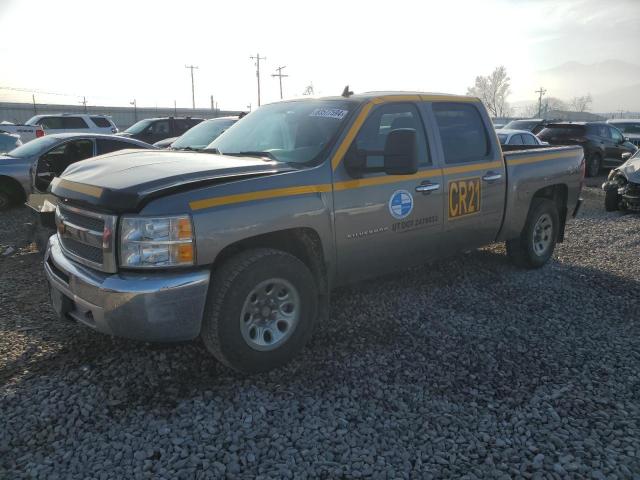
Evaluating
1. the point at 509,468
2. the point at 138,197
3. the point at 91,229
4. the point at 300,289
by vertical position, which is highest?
the point at 138,197

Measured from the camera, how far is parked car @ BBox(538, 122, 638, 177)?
15.9 m

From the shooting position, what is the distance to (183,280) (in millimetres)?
2922

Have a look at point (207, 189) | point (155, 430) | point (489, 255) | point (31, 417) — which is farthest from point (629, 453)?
point (489, 255)

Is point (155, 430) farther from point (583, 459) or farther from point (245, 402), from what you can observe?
point (583, 459)

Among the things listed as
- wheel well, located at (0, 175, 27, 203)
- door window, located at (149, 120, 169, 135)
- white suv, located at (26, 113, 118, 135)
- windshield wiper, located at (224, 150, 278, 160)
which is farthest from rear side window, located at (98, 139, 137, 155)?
white suv, located at (26, 113, 118, 135)

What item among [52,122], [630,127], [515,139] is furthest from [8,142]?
[630,127]

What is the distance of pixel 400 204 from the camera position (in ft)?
13.3

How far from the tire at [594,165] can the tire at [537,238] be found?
37.8 feet

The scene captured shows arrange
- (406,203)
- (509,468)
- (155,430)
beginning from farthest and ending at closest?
(406,203) < (155,430) < (509,468)

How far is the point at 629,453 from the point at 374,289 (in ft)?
8.87

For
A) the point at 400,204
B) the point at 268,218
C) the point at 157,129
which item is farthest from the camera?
the point at 157,129

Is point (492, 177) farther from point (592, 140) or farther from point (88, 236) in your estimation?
point (592, 140)

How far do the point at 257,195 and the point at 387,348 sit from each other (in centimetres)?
156

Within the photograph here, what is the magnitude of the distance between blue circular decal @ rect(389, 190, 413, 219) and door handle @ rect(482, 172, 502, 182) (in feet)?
3.72
